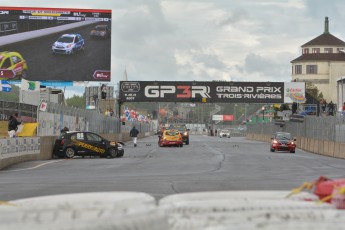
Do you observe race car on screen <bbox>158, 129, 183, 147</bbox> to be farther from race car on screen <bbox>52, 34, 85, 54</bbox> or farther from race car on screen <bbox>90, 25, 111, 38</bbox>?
race car on screen <bbox>52, 34, 85, 54</bbox>

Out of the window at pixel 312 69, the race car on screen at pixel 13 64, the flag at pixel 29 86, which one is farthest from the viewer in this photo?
the window at pixel 312 69

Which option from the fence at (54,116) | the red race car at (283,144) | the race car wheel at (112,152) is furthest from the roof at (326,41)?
the race car wheel at (112,152)

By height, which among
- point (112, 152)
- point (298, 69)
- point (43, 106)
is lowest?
point (112, 152)

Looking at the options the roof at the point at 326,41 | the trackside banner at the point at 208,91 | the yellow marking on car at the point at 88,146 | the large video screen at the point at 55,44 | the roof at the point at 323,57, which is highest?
the roof at the point at 326,41

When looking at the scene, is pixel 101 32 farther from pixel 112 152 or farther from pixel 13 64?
pixel 112 152

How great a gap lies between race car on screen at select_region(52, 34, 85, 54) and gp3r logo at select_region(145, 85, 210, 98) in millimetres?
20550

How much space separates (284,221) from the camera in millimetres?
3809

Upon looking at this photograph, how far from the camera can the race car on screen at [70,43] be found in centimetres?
4684

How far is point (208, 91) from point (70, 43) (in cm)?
2306

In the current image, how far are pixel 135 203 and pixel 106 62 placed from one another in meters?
43.1

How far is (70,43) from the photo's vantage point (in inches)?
1844

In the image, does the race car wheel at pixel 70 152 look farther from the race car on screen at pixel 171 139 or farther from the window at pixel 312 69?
the window at pixel 312 69

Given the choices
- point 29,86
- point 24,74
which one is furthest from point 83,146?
point 24,74

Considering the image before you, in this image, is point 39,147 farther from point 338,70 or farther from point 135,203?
point 338,70
